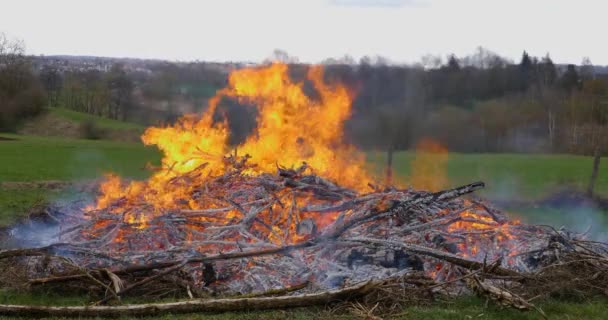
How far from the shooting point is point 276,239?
803 centimetres

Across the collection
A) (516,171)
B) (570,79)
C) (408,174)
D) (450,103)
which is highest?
(570,79)

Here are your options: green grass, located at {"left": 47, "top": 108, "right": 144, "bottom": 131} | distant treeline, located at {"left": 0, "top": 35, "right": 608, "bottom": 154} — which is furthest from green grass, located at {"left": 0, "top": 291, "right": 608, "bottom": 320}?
green grass, located at {"left": 47, "top": 108, "right": 144, "bottom": 131}

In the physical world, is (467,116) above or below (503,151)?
above

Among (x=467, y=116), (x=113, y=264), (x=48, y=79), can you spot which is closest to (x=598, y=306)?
(x=113, y=264)

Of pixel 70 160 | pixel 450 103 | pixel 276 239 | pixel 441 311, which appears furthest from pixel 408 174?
pixel 70 160

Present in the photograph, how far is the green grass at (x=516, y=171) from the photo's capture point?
1617 centimetres

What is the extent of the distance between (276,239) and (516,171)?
1359 cm

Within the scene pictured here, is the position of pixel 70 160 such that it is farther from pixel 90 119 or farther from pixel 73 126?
pixel 90 119

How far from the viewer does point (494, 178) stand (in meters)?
18.9

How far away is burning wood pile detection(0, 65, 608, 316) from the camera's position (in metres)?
6.23

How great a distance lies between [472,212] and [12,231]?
8.12 meters

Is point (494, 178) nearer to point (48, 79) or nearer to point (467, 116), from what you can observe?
point (467, 116)

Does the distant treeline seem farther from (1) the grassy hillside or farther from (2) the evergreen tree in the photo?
(1) the grassy hillside

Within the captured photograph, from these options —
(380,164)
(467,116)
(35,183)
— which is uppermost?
(467,116)
